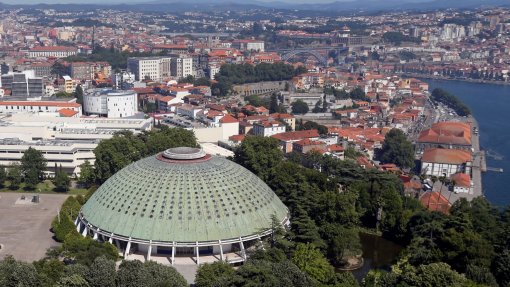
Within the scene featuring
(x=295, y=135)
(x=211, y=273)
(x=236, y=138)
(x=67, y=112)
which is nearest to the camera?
(x=211, y=273)

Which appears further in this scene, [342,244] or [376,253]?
[376,253]

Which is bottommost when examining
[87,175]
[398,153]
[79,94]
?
[398,153]

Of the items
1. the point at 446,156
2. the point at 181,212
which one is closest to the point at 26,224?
the point at 181,212

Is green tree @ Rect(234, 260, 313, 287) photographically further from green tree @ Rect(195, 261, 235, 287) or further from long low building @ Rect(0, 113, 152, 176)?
long low building @ Rect(0, 113, 152, 176)

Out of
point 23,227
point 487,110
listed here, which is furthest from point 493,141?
point 23,227

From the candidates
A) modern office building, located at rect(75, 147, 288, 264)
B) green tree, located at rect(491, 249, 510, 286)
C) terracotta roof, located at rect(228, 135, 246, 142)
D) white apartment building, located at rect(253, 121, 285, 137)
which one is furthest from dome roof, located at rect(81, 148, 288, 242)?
white apartment building, located at rect(253, 121, 285, 137)

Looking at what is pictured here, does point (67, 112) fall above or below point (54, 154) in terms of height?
above

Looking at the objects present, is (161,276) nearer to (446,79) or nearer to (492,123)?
(492,123)
